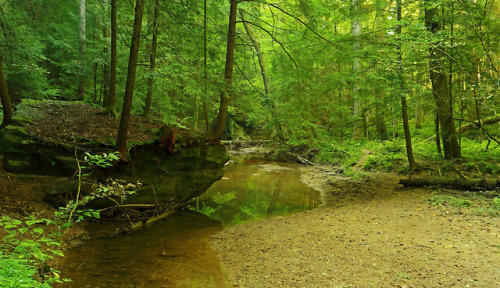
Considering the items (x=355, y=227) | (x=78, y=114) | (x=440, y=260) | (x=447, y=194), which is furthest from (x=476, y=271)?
(x=78, y=114)

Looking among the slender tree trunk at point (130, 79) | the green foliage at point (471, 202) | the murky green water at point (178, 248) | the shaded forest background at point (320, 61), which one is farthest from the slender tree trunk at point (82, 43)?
the green foliage at point (471, 202)

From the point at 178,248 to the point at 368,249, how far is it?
410 cm

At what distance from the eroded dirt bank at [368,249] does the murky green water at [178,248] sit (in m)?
0.56

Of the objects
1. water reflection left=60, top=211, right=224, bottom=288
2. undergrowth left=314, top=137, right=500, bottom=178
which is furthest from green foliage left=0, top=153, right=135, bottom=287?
undergrowth left=314, top=137, right=500, bottom=178

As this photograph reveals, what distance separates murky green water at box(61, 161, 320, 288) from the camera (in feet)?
16.4

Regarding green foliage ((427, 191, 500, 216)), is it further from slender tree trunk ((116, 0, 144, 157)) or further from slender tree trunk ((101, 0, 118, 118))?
slender tree trunk ((101, 0, 118, 118))

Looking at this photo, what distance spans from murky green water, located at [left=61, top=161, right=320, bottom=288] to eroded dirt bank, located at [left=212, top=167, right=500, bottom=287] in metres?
0.56

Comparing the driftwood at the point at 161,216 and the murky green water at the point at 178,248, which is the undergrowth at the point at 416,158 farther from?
the driftwood at the point at 161,216

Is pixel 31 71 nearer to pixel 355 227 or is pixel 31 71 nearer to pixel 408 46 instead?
pixel 355 227

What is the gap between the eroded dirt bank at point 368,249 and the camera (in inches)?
176

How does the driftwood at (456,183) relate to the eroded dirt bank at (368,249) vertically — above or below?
above

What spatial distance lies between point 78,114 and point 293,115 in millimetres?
8188

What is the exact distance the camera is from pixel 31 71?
408 inches

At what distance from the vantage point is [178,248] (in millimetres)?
6484
